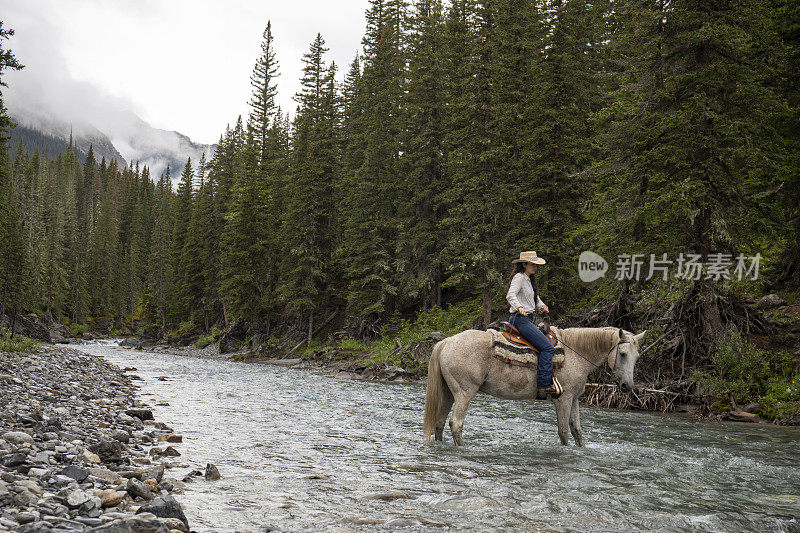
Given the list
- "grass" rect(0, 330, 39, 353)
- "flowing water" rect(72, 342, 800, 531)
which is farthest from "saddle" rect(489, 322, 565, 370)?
"grass" rect(0, 330, 39, 353)

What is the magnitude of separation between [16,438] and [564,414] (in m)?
8.93

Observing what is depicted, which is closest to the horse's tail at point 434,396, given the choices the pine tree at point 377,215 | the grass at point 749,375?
the grass at point 749,375

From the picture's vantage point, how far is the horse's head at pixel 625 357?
1000 cm

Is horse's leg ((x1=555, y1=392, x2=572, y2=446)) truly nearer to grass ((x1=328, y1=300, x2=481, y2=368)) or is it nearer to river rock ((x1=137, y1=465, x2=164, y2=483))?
river rock ((x1=137, y1=465, x2=164, y2=483))

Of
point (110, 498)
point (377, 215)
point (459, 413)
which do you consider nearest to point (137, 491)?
point (110, 498)

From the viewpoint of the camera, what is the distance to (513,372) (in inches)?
399

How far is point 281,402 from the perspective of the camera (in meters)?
15.9

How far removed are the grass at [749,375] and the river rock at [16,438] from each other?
16017 mm

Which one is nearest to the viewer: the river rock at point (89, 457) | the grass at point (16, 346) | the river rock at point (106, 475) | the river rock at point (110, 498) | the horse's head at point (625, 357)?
the river rock at point (110, 498)

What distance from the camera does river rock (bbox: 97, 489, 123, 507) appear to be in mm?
5180

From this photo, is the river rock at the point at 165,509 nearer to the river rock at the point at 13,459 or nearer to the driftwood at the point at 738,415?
the river rock at the point at 13,459

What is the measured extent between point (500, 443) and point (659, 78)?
1472 cm

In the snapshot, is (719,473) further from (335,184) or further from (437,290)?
(335,184)

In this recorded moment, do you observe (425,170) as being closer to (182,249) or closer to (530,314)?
(530,314)
